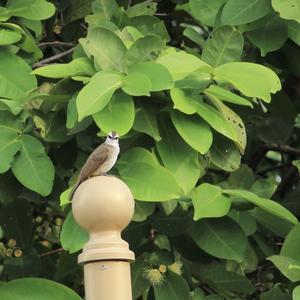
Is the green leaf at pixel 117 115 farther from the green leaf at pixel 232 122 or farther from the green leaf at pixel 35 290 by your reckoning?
the green leaf at pixel 35 290

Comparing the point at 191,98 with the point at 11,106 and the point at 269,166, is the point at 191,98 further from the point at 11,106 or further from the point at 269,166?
the point at 269,166

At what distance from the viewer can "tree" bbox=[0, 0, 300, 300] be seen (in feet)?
6.52

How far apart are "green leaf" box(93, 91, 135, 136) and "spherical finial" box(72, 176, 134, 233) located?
46 centimetres

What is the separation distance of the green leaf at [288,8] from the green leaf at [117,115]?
0.55 meters

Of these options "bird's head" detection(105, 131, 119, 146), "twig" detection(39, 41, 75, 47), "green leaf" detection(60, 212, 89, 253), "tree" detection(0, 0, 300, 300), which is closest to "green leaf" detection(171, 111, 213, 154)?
"tree" detection(0, 0, 300, 300)

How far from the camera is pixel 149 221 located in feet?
7.83

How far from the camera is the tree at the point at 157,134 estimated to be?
1988 mm

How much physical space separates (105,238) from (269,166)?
239 centimetres

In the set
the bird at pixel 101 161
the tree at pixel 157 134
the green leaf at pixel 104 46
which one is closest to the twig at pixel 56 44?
the tree at pixel 157 134

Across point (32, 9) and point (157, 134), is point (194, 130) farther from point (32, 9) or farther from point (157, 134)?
point (32, 9)

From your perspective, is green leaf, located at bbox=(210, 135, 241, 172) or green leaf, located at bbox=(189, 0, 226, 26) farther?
green leaf, located at bbox=(189, 0, 226, 26)

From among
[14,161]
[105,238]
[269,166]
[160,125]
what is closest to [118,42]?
[160,125]

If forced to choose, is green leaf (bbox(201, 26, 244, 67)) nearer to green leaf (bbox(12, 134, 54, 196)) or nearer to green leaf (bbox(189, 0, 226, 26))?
green leaf (bbox(189, 0, 226, 26))

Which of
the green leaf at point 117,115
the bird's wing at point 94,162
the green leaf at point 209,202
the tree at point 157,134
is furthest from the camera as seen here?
the green leaf at point 209,202
